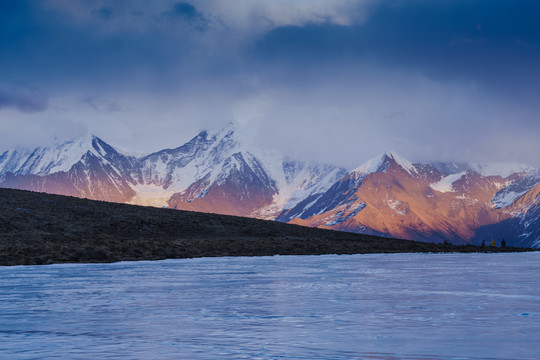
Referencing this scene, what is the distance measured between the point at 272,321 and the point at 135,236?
2722 inches

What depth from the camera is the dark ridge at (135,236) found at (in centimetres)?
5428

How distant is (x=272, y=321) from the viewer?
14.7 m

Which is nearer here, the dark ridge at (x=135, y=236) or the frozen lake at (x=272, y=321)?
the frozen lake at (x=272, y=321)

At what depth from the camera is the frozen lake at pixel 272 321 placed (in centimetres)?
1115

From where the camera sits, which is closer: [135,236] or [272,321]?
[272,321]

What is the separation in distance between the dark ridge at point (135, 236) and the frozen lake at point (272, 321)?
27.8m

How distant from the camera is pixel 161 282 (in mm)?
26359

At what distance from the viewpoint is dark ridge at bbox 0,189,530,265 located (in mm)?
54281

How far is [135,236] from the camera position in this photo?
3214 inches

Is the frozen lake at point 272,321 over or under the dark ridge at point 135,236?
under

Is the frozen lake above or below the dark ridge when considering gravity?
below

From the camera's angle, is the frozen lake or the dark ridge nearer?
the frozen lake

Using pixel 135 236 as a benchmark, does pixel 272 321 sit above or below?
below

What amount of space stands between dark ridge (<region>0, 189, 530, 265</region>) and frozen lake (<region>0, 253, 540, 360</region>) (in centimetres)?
2783
